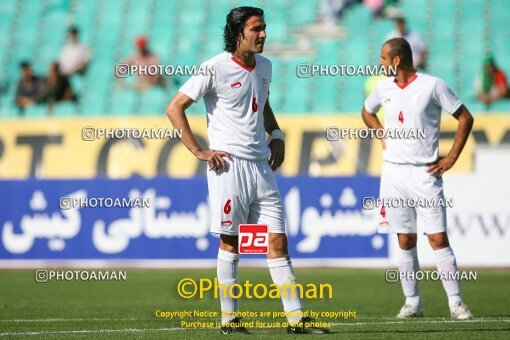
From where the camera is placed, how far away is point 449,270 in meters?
9.16

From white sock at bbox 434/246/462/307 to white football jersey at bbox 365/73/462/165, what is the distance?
2.67 feet

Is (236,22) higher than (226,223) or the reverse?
higher

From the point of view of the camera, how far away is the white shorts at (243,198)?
7.53 m

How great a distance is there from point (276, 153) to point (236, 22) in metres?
1.04

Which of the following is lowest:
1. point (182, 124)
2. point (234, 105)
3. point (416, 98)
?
point (182, 124)

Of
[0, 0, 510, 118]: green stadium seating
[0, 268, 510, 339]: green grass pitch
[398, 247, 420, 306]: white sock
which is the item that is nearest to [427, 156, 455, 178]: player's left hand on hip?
[398, 247, 420, 306]: white sock

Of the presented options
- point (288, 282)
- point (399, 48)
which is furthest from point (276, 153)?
point (399, 48)

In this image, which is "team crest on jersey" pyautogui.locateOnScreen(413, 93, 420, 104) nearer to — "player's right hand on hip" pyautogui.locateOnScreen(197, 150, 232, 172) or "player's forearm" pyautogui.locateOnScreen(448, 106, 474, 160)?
"player's forearm" pyautogui.locateOnScreen(448, 106, 474, 160)

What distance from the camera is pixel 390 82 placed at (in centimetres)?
951

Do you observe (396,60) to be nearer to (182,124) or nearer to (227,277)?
(182,124)

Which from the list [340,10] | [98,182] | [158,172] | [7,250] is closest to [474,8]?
[340,10]

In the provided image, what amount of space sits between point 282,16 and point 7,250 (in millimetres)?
8773

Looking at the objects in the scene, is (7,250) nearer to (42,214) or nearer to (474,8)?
(42,214)

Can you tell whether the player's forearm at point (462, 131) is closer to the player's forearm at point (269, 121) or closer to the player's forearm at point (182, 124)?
the player's forearm at point (269, 121)
